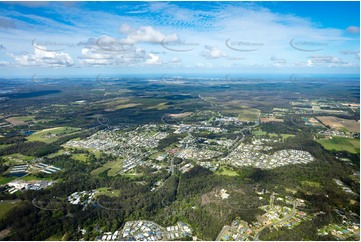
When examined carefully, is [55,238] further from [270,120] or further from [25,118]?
[25,118]

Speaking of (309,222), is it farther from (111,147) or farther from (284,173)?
(111,147)

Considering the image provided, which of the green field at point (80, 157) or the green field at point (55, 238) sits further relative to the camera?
the green field at point (80, 157)

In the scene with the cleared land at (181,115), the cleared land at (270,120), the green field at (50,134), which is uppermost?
the cleared land at (270,120)

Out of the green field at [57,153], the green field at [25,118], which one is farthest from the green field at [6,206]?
the green field at [25,118]

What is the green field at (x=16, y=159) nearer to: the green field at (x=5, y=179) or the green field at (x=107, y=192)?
the green field at (x=5, y=179)

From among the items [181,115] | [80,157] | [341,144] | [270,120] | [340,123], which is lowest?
[80,157]

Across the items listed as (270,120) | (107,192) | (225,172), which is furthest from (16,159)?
(270,120)
